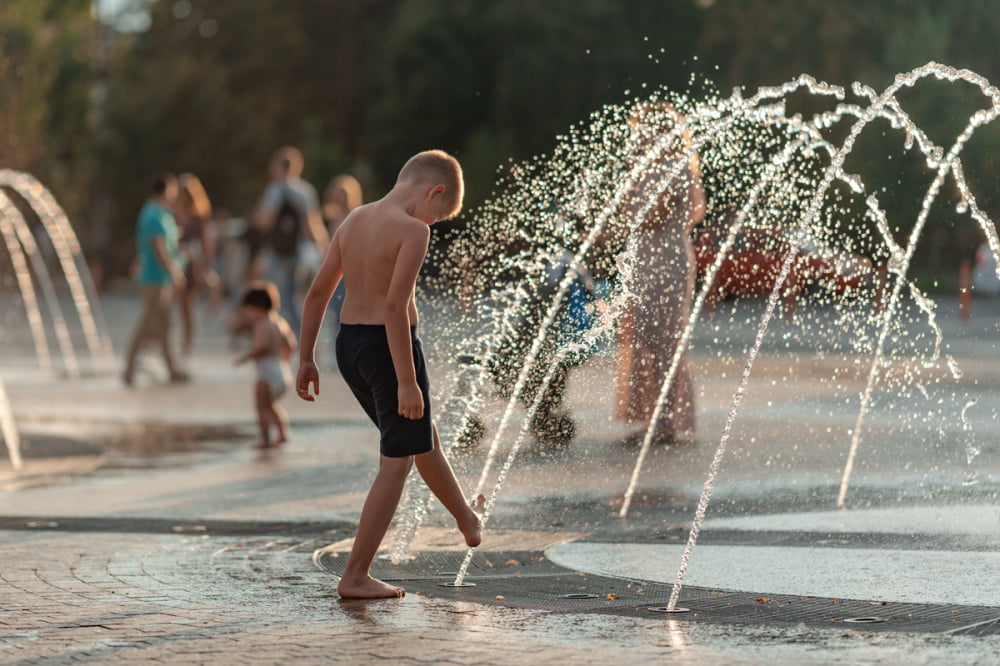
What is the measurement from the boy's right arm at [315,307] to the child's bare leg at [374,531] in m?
0.39

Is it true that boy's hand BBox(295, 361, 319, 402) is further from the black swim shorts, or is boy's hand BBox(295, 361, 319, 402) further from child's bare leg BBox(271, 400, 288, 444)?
child's bare leg BBox(271, 400, 288, 444)

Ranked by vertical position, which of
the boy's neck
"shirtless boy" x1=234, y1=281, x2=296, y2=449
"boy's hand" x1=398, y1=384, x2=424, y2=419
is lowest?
"shirtless boy" x1=234, y1=281, x2=296, y2=449

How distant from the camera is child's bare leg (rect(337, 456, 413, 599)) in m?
5.85

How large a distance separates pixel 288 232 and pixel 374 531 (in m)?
11.9

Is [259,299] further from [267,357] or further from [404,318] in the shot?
[404,318]

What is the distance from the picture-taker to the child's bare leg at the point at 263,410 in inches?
442

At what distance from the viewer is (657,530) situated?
7449mm

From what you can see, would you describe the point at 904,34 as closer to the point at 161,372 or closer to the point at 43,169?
the point at 43,169

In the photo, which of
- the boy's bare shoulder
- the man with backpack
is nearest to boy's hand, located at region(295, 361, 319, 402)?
the boy's bare shoulder

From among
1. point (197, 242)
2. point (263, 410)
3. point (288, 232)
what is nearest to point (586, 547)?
point (263, 410)

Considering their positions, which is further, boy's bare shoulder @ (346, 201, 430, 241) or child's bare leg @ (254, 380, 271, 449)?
child's bare leg @ (254, 380, 271, 449)

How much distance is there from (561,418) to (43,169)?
117 ft

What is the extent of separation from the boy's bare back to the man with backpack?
1156 cm

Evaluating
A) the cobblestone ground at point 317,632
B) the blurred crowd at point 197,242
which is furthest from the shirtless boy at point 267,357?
the cobblestone ground at point 317,632
